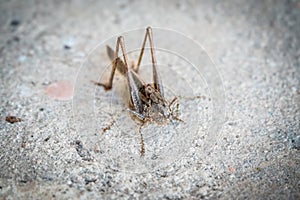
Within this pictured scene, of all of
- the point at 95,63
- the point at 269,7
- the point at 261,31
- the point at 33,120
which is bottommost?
the point at 33,120

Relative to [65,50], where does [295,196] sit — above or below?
below

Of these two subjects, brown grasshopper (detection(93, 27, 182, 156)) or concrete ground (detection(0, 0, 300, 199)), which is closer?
concrete ground (detection(0, 0, 300, 199))

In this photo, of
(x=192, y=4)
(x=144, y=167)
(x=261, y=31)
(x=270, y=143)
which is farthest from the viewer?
(x=192, y=4)

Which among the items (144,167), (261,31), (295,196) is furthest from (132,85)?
(261,31)

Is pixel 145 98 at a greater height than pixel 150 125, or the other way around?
pixel 145 98

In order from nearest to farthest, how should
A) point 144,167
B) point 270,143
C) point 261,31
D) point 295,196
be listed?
point 295,196 → point 144,167 → point 270,143 → point 261,31

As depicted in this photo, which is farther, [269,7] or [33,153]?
[269,7]

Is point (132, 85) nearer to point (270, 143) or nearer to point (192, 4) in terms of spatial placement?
point (270, 143)
